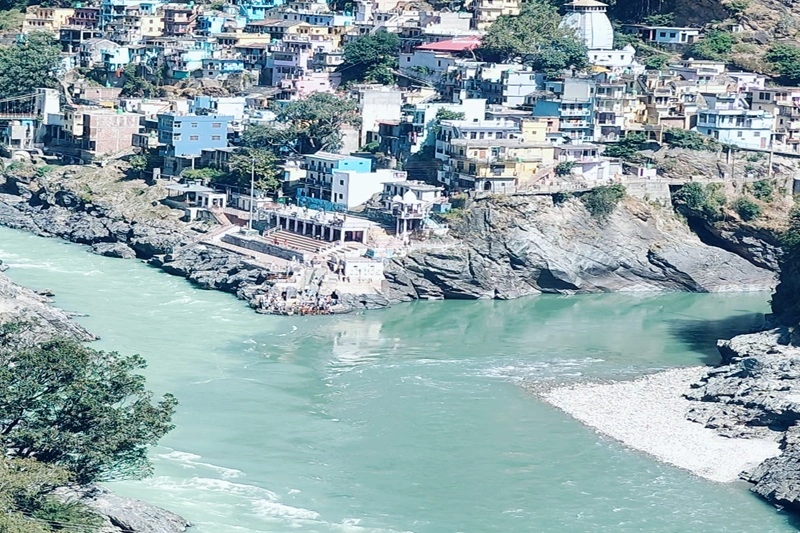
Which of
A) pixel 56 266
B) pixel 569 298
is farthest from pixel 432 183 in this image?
pixel 56 266

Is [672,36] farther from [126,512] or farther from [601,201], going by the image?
[126,512]

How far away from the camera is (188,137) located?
143 feet

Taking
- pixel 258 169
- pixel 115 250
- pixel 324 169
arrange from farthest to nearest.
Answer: pixel 258 169
pixel 324 169
pixel 115 250

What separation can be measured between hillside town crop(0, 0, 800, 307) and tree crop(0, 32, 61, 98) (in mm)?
313

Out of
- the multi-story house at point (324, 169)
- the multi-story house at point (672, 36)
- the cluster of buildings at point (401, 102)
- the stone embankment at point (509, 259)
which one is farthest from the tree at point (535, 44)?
the stone embankment at point (509, 259)

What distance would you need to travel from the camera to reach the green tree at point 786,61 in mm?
48028

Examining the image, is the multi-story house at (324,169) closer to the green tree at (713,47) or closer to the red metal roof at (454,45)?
the red metal roof at (454,45)

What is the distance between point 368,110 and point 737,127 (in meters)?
9.01

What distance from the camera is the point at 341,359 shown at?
32.2m

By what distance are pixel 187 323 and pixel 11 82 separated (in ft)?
57.0

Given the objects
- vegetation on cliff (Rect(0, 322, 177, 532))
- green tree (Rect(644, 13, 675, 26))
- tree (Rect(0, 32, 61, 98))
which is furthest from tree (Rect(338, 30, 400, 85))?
vegetation on cliff (Rect(0, 322, 177, 532))

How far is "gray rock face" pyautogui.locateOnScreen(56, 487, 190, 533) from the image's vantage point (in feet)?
70.9

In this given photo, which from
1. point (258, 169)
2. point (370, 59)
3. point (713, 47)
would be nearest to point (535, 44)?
point (370, 59)

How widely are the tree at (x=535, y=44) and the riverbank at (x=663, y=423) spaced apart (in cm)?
1589
